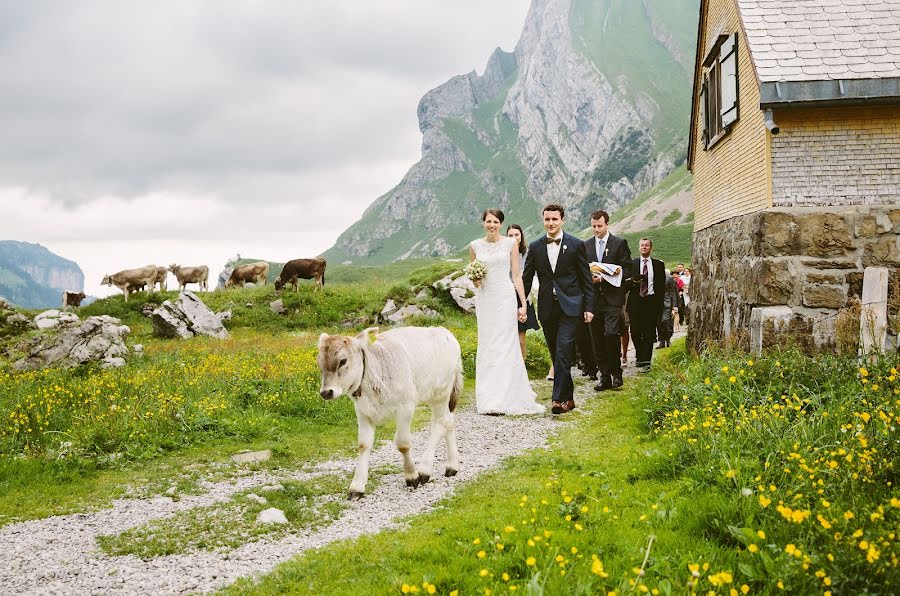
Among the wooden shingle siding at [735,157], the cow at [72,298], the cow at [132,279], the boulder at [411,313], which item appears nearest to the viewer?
the wooden shingle siding at [735,157]

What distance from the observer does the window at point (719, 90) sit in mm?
12758

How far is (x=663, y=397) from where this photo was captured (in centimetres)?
866

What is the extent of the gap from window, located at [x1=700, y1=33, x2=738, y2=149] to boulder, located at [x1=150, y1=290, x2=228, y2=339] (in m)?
17.6

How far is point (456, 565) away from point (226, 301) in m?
25.4

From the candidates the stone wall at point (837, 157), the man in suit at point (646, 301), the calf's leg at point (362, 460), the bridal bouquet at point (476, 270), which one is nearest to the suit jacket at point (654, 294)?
the man in suit at point (646, 301)

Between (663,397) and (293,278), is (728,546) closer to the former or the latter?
(663,397)

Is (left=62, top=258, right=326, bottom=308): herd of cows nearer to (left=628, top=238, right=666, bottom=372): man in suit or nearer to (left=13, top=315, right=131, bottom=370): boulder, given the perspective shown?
(left=13, top=315, right=131, bottom=370): boulder

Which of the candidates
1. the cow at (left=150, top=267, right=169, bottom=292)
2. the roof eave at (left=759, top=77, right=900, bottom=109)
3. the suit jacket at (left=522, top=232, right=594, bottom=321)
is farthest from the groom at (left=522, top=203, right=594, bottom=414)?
the cow at (left=150, top=267, right=169, bottom=292)

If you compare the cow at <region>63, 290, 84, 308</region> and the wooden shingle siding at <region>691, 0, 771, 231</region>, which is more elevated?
the wooden shingle siding at <region>691, 0, 771, 231</region>

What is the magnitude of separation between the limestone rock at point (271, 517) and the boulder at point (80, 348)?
34.0 ft

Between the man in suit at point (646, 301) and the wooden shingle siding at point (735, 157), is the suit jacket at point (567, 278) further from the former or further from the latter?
the man in suit at point (646, 301)

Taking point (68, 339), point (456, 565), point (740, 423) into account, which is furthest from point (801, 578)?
point (68, 339)

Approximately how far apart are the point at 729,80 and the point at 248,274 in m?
31.8

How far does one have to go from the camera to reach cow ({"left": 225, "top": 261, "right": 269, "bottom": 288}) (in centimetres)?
3762
